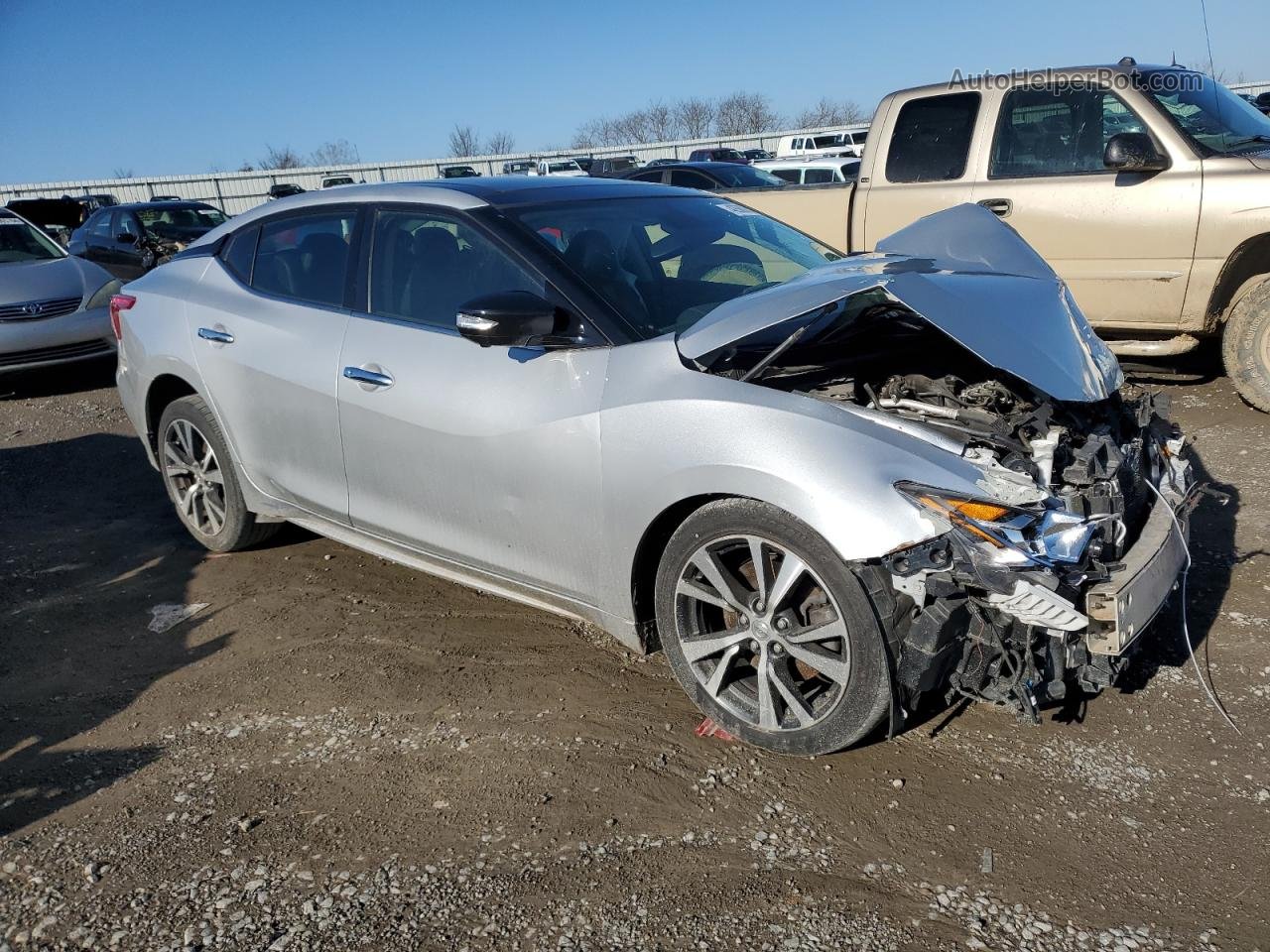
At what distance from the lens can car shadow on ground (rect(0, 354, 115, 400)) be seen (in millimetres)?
9609

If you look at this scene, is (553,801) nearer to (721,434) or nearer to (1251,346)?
(721,434)

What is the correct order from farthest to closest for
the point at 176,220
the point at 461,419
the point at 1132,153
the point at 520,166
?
1. the point at 520,166
2. the point at 176,220
3. the point at 1132,153
4. the point at 461,419

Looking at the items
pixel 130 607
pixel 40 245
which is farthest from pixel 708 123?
pixel 130 607

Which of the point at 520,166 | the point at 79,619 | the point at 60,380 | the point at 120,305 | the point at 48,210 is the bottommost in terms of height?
the point at 79,619

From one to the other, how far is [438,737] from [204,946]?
3.43ft

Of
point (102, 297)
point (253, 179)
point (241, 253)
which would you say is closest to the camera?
point (241, 253)

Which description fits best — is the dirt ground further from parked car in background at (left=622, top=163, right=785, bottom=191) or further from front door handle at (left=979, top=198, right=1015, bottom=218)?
parked car in background at (left=622, top=163, right=785, bottom=191)

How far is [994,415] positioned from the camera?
3115 millimetres

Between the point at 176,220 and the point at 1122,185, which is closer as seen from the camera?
the point at 1122,185

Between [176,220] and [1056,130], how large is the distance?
13.9 meters

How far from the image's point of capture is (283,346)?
4.36 meters

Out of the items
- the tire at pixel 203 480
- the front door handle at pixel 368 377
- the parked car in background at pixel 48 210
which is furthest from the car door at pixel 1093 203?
the parked car in background at pixel 48 210

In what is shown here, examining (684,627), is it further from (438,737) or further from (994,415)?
(994,415)

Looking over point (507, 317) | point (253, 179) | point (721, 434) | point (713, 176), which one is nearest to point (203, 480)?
point (507, 317)
